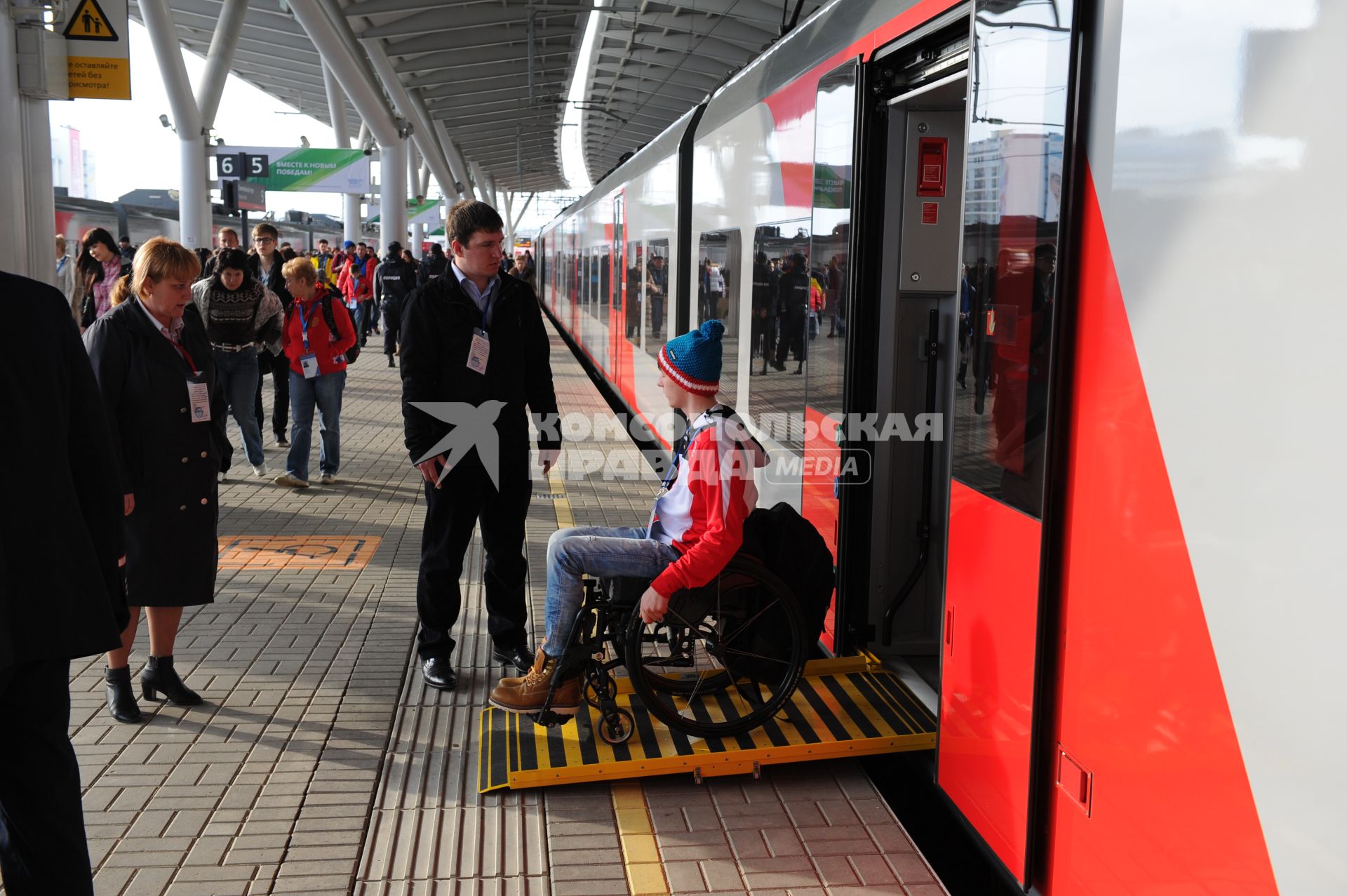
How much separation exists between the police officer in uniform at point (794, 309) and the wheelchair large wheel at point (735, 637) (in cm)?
125

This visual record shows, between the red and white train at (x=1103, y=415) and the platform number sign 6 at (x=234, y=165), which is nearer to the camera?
the red and white train at (x=1103, y=415)

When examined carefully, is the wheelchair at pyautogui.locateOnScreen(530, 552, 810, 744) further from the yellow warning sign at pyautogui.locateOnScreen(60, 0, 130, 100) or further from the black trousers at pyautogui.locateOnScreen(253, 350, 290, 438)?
the black trousers at pyautogui.locateOnScreen(253, 350, 290, 438)

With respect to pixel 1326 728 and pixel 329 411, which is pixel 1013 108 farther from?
pixel 329 411

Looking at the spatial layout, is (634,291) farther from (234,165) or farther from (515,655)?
(234,165)

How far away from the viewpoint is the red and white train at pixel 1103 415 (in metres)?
1.87

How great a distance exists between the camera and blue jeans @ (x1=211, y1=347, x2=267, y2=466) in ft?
26.2

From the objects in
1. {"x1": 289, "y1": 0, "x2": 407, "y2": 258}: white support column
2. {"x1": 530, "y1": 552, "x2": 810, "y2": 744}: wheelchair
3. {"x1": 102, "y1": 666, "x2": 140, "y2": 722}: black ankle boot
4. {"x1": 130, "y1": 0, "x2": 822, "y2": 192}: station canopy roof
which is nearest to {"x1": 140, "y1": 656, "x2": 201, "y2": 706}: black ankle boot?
{"x1": 102, "y1": 666, "x2": 140, "y2": 722}: black ankle boot

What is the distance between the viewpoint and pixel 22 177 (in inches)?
202

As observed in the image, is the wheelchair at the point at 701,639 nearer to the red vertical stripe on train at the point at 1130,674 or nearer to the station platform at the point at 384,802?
the station platform at the point at 384,802

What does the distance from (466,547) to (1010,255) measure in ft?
8.35

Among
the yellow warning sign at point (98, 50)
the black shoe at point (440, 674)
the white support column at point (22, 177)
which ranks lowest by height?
the black shoe at point (440, 674)

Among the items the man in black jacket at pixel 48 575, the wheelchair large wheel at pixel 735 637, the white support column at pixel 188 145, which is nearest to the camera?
the man in black jacket at pixel 48 575

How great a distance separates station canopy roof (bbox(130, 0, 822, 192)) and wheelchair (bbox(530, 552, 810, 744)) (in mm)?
8656

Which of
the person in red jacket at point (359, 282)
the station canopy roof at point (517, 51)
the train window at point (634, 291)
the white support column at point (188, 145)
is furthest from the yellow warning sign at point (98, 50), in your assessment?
the person in red jacket at point (359, 282)
